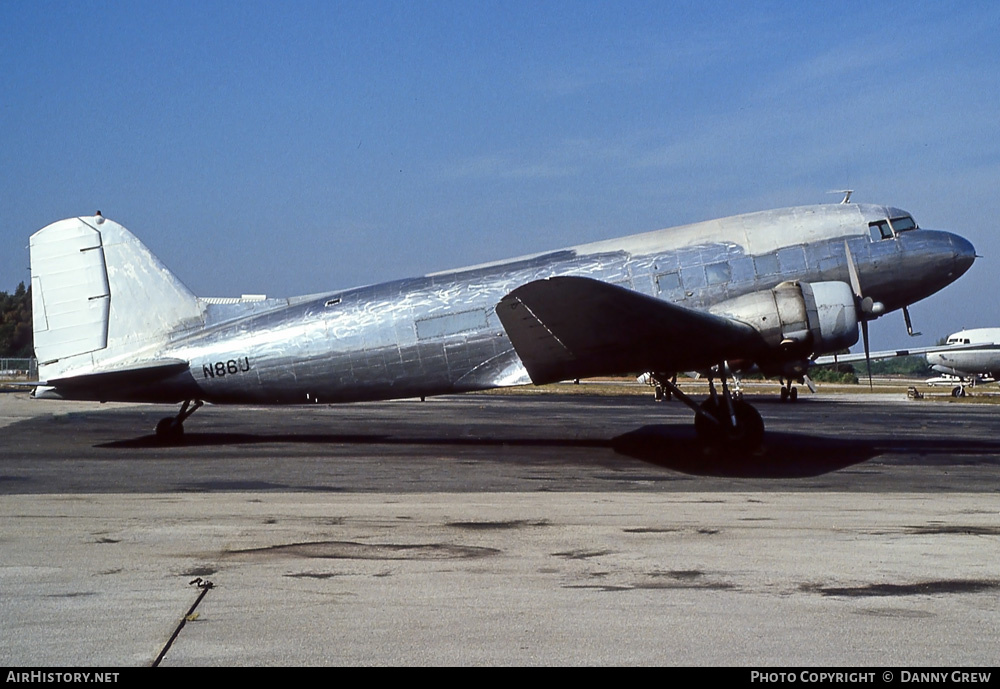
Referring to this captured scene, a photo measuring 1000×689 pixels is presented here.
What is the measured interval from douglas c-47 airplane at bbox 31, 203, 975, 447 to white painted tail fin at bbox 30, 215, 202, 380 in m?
0.03

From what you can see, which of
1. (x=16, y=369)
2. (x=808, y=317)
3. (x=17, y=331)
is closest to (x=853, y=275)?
(x=808, y=317)

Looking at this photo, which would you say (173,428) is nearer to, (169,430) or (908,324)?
(169,430)

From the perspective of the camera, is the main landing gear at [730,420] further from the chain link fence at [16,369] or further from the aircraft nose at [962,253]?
the chain link fence at [16,369]

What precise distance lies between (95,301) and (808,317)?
13.3 meters

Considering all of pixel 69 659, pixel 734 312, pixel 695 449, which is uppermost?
pixel 734 312

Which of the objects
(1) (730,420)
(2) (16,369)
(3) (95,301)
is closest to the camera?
(1) (730,420)

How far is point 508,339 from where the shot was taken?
14.9 meters

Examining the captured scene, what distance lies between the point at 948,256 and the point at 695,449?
18.6ft

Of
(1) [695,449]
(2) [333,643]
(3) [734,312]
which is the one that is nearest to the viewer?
(2) [333,643]

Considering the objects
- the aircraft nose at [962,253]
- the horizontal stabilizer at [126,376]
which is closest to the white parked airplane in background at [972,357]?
the aircraft nose at [962,253]

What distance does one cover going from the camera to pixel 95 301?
1633 cm
